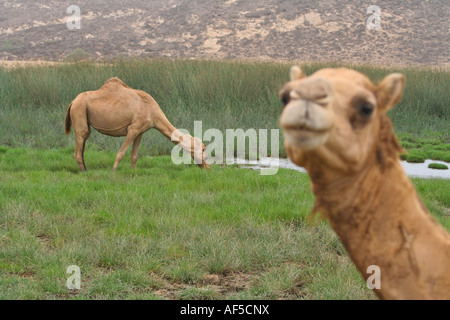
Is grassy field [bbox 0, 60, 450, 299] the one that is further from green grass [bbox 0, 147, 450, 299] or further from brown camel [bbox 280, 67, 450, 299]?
brown camel [bbox 280, 67, 450, 299]

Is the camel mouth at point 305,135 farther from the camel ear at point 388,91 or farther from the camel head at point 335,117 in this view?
the camel ear at point 388,91

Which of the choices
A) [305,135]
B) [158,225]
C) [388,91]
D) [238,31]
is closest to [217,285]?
[158,225]

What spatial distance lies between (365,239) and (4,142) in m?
11.6

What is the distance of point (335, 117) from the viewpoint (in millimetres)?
1752

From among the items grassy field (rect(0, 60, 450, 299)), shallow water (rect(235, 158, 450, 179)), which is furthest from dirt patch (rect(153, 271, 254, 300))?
shallow water (rect(235, 158, 450, 179))

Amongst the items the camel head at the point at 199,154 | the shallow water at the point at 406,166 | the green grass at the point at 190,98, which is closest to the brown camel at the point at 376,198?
the camel head at the point at 199,154

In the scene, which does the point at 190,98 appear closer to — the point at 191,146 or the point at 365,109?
the point at 191,146

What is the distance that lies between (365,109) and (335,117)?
14 cm

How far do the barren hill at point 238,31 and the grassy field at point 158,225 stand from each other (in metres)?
20.2

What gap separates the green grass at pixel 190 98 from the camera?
12.9 meters

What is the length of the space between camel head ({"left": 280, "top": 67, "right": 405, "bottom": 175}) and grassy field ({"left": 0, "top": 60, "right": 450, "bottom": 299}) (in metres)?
2.91

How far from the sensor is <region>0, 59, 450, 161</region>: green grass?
507 inches
